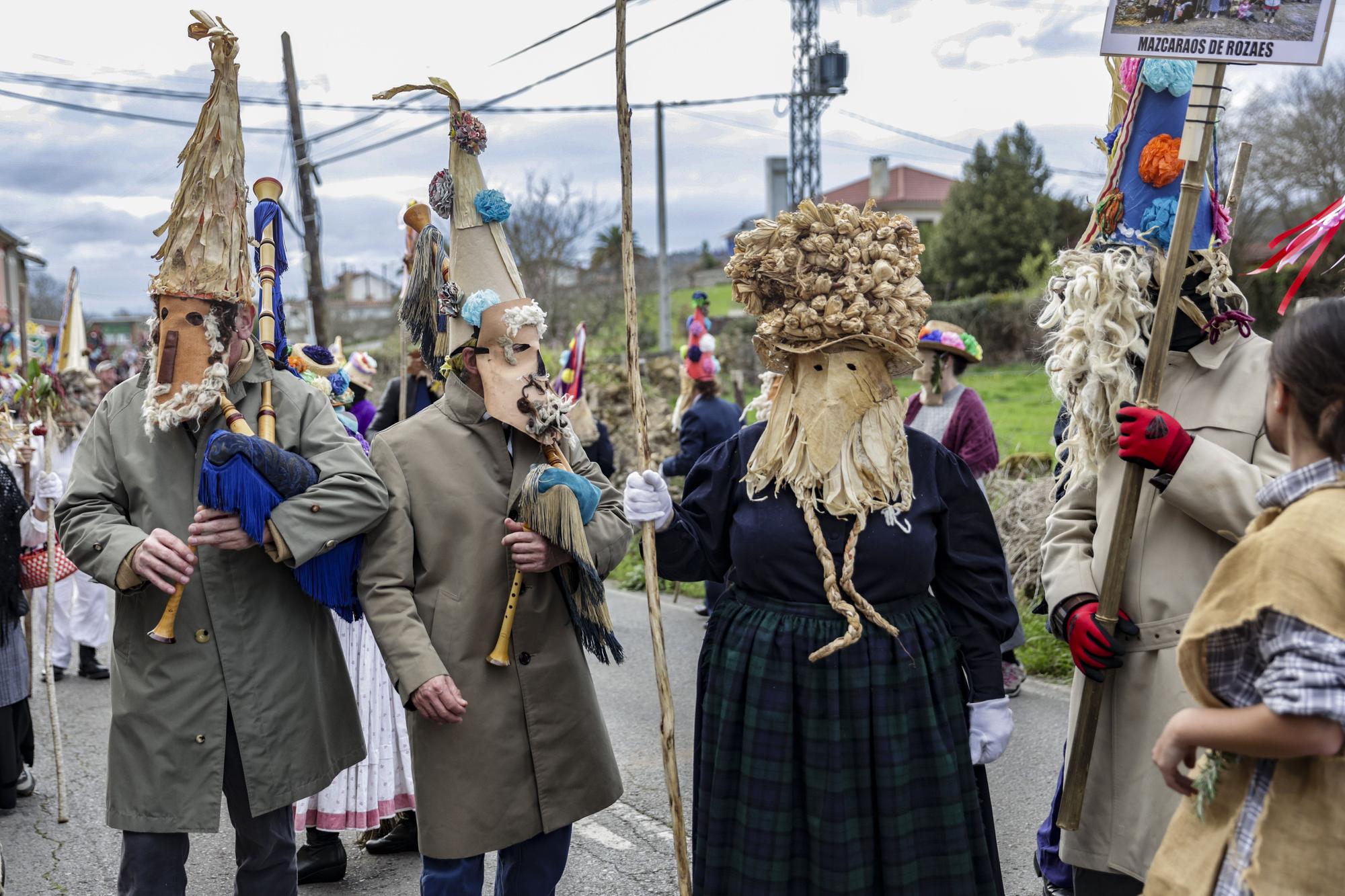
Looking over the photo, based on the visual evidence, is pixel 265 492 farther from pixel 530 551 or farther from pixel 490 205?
pixel 490 205

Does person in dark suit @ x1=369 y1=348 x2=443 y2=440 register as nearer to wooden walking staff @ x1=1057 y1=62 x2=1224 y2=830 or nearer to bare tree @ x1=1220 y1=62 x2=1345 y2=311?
wooden walking staff @ x1=1057 y1=62 x2=1224 y2=830

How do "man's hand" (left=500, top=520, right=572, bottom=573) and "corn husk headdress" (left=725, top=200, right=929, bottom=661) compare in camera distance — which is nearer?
"corn husk headdress" (left=725, top=200, right=929, bottom=661)

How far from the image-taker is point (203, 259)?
304 centimetres

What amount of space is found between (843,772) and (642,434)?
3.02ft

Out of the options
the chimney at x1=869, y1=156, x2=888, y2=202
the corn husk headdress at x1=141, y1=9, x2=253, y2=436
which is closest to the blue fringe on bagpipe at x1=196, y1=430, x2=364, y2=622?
the corn husk headdress at x1=141, y1=9, x2=253, y2=436

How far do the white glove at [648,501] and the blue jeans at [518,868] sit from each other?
94 cm

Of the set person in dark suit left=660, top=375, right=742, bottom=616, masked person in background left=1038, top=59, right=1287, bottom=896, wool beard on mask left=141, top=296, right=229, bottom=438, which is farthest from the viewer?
person in dark suit left=660, top=375, right=742, bottom=616

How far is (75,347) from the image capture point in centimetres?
711

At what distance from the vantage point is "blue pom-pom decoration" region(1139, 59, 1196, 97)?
264 cm

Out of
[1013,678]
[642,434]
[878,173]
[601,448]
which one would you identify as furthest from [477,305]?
[878,173]

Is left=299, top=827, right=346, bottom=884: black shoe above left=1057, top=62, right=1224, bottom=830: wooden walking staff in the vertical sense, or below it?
below

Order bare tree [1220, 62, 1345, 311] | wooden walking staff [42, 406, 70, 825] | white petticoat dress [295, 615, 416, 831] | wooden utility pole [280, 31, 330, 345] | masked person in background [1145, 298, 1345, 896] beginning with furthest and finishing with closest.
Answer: bare tree [1220, 62, 1345, 311] < wooden utility pole [280, 31, 330, 345] < wooden walking staff [42, 406, 70, 825] < white petticoat dress [295, 615, 416, 831] < masked person in background [1145, 298, 1345, 896]

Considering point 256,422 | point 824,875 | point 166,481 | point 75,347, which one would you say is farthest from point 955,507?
point 75,347

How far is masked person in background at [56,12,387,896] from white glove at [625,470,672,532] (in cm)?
69
